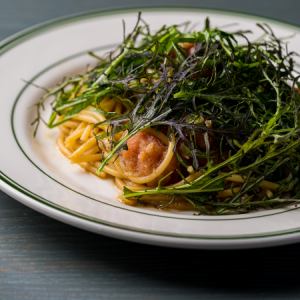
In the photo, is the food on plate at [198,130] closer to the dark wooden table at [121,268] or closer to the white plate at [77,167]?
the white plate at [77,167]

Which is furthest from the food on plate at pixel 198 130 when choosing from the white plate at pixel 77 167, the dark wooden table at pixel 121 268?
the dark wooden table at pixel 121 268

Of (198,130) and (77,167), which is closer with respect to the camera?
(198,130)

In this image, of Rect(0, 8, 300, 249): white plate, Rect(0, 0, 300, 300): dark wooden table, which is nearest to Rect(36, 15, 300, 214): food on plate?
Rect(0, 8, 300, 249): white plate

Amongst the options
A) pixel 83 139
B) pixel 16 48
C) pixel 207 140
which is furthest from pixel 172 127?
pixel 16 48

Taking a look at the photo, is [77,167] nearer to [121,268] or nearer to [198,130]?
[198,130]

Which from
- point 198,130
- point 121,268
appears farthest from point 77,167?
point 121,268

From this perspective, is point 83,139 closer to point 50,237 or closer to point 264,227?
point 50,237
